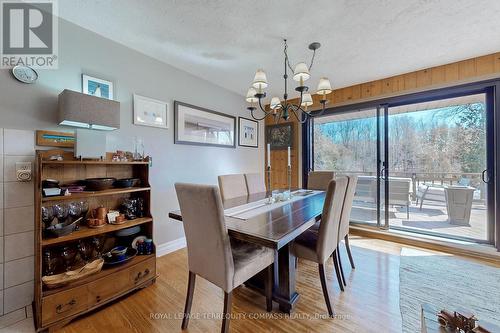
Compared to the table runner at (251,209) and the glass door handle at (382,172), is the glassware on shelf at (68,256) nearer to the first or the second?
the table runner at (251,209)

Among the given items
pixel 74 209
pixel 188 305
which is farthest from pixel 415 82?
pixel 74 209

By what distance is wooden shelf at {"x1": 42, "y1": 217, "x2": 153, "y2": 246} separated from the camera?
1.47 meters

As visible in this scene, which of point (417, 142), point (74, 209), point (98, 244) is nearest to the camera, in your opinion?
point (74, 209)

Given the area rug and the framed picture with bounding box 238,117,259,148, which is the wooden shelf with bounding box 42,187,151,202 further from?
the area rug

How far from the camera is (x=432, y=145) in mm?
2934

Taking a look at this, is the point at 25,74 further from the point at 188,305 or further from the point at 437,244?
the point at 437,244

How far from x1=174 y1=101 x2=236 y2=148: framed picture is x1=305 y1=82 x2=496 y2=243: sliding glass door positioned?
1.86 m

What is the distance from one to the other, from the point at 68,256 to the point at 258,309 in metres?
1.65

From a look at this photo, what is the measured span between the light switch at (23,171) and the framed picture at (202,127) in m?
1.38

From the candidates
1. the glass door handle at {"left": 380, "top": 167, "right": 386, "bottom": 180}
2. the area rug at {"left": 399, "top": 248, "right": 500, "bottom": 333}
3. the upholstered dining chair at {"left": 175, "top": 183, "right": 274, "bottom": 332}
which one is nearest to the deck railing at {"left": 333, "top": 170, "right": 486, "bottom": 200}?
the glass door handle at {"left": 380, "top": 167, "right": 386, "bottom": 180}

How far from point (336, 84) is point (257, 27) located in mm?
1931

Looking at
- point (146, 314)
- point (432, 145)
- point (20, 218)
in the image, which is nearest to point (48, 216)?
point (20, 218)

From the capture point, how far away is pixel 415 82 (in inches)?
111

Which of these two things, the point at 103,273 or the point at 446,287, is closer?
the point at 103,273
